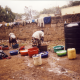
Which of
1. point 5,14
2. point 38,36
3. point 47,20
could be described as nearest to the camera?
point 38,36

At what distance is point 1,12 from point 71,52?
585 inches

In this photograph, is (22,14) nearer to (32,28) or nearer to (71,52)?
(32,28)

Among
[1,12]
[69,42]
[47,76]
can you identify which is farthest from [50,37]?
[1,12]

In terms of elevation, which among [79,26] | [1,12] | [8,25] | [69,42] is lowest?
[69,42]

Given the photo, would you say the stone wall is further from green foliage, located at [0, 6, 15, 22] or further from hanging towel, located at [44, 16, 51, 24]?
green foliage, located at [0, 6, 15, 22]

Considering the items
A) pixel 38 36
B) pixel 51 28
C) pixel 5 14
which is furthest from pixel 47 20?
pixel 5 14

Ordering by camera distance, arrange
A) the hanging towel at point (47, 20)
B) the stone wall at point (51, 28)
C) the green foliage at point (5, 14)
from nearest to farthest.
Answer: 1. the stone wall at point (51, 28)
2. the hanging towel at point (47, 20)
3. the green foliage at point (5, 14)

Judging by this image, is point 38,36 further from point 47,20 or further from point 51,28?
point 47,20

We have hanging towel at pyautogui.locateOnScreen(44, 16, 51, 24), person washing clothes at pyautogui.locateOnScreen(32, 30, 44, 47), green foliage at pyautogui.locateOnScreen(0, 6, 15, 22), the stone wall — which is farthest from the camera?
green foliage at pyautogui.locateOnScreen(0, 6, 15, 22)

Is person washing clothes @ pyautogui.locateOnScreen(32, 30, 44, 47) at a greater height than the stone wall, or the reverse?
the stone wall

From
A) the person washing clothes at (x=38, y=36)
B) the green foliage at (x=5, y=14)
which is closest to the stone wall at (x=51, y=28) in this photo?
the person washing clothes at (x=38, y=36)

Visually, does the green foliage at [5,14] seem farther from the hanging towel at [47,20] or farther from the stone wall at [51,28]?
the hanging towel at [47,20]

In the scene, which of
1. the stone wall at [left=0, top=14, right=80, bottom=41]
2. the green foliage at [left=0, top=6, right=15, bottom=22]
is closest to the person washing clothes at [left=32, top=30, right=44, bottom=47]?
the stone wall at [left=0, top=14, right=80, bottom=41]

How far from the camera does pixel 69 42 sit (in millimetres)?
4723
